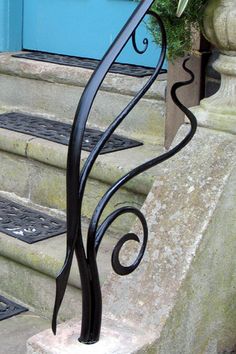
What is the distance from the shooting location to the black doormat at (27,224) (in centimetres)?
284

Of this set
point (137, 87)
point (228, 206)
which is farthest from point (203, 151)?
point (137, 87)

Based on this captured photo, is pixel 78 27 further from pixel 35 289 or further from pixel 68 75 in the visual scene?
pixel 35 289

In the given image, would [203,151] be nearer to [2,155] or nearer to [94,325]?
[94,325]

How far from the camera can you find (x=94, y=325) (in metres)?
1.99

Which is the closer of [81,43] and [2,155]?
[2,155]

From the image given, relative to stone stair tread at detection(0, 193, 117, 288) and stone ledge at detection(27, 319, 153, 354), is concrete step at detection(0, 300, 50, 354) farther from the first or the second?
stone ledge at detection(27, 319, 153, 354)

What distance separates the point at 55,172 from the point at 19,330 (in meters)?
0.69

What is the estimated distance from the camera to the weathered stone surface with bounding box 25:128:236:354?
2123 mm

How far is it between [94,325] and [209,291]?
400 mm

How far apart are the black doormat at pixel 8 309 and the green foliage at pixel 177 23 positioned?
39.8 inches

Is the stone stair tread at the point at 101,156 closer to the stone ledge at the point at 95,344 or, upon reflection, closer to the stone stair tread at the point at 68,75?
the stone stair tread at the point at 68,75

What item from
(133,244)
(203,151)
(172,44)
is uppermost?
(172,44)

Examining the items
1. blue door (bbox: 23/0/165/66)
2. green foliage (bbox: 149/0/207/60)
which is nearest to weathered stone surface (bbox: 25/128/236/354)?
green foliage (bbox: 149/0/207/60)

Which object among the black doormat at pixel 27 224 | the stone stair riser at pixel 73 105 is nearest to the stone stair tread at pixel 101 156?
the stone stair riser at pixel 73 105
